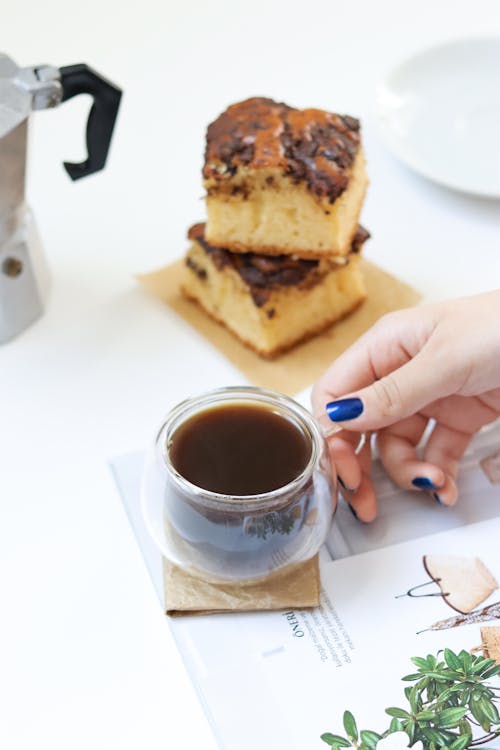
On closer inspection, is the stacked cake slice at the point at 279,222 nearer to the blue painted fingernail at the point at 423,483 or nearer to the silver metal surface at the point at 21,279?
the silver metal surface at the point at 21,279

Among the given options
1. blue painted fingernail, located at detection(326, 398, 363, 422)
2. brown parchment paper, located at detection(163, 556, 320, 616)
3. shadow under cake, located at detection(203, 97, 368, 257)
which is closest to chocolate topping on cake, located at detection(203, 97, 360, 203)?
shadow under cake, located at detection(203, 97, 368, 257)

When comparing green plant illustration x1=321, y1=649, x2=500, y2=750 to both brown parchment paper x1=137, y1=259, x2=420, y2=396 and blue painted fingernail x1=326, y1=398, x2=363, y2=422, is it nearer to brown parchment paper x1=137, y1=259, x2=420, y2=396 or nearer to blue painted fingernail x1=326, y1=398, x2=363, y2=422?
blue painted fingernail x1=326, y1=398, x2=363, y2=422

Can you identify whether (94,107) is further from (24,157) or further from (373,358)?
(373,358)

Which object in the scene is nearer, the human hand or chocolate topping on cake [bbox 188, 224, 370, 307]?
the human hand

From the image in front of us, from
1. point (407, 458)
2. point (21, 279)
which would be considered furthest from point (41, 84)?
point (407, 458)

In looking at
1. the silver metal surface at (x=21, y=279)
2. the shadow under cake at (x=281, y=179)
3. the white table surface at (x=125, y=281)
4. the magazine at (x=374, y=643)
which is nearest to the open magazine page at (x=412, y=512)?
the magazine at (x=374, y=643)
